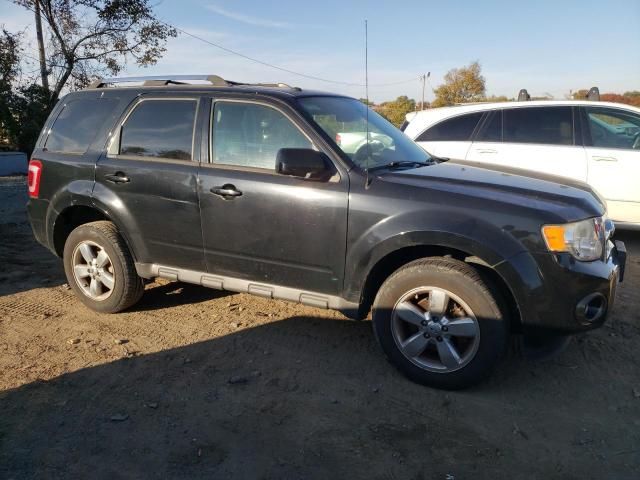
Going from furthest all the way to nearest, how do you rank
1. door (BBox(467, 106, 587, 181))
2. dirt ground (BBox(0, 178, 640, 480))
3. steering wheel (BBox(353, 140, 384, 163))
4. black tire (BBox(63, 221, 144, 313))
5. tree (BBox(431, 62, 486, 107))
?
tree (BBox(431, 62, 486, 107)) < door (BBox(467, 106, 587, 181)) < black tire (BBox(63, 221, 144, 313)) < steering wheel (BBox(353, 140, 384, 163)) < dirt ground (BBox(0, 178, 640, 480))

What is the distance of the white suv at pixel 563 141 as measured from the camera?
6.20 m

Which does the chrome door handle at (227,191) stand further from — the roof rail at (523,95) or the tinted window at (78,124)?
the roof rail at (523,95)

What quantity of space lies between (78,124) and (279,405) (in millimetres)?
3121

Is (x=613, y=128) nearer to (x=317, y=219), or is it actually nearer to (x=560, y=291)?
(x=560, y=291)

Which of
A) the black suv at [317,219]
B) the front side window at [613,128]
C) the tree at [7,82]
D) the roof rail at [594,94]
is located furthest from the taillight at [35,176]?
the tree at [7,82]

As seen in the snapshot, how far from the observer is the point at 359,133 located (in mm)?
3953

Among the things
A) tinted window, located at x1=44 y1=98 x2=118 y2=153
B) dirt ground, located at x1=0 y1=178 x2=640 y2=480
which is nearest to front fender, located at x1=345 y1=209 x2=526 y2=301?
dirt ground, located at x1=0 y1=178 x2=640 y2=480

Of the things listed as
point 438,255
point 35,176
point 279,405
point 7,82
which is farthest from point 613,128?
point 7,82

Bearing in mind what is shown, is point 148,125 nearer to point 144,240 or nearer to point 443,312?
point 144,240

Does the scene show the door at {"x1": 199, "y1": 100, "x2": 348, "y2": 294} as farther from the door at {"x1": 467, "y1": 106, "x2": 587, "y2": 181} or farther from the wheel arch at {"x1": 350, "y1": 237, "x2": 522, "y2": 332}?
the door at {"x1": 467, "y1": 106, "x2": 587, "y2": 181}

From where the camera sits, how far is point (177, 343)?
12.7 ft

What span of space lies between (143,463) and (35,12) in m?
18.4

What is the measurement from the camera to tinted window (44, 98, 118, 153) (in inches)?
170

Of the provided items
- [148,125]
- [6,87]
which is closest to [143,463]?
[148,125]
